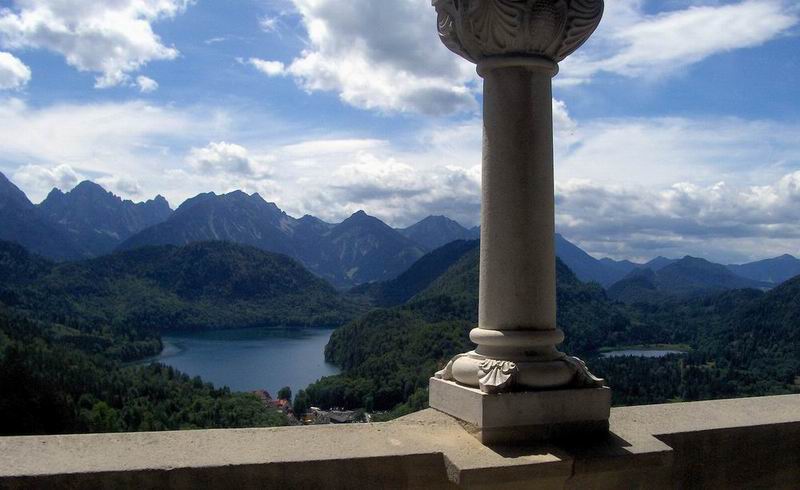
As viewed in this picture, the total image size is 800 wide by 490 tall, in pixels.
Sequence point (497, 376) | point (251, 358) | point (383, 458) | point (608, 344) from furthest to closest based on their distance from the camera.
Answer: point (608, 344), point (251, 358), point (497, 376), point (383, 458)

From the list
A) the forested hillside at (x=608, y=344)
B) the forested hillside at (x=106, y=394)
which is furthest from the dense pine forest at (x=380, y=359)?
the forested hillside at (x=608, y=344)

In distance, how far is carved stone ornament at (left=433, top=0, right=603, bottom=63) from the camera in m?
3.88

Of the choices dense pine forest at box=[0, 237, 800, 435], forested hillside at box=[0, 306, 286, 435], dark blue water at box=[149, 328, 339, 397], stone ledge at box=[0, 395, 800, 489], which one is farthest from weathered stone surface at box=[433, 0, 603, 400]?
dark blue water at box=[149, 328, 339, 397]

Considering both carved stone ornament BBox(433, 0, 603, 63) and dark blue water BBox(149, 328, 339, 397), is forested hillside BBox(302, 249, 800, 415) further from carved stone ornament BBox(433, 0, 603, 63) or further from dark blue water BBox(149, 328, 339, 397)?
carved stone ornament BBox(433, 0, 603, 63)

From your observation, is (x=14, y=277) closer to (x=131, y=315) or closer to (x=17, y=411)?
(x=131, y=315)

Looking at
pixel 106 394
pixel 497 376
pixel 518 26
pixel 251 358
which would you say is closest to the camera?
pixel 497 376

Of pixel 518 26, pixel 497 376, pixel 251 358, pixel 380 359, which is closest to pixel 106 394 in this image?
pixel 380 359

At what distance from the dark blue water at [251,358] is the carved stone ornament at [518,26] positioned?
79.2 metres

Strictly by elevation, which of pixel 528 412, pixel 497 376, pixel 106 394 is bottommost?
pixel 106 394

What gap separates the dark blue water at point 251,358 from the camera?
8975cm

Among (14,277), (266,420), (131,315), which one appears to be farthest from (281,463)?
(14,277)

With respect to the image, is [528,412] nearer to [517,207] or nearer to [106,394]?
[517,207]

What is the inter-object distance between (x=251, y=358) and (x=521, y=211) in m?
110

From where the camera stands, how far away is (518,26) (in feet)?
12.7
